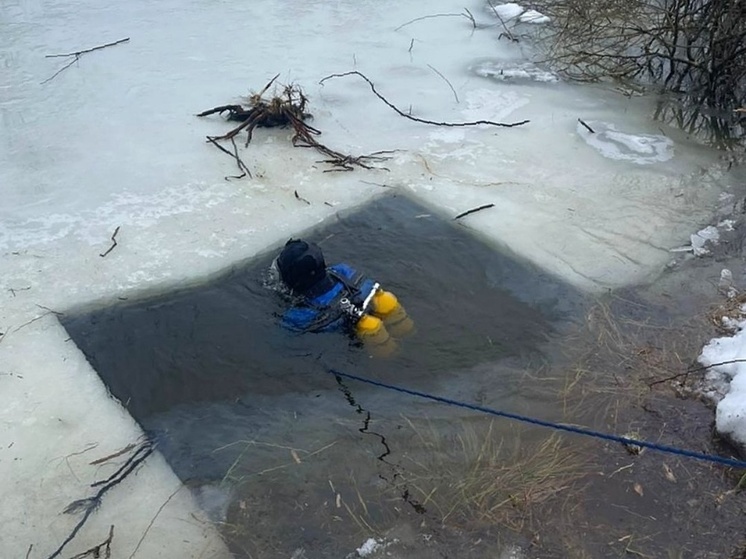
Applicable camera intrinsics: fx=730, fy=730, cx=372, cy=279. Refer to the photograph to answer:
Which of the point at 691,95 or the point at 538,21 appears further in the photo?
the point at 538,21

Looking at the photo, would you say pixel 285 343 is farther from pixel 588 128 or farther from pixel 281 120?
pixel 588 128

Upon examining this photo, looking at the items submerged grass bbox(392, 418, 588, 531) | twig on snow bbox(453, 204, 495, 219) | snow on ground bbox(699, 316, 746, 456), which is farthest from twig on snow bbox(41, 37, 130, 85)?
snow on ground bbox(699, 316, 746, 456)

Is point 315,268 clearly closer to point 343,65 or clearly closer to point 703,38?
point 343,65

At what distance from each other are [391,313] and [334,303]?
12.6 inches

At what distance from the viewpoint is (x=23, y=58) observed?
21.9ft

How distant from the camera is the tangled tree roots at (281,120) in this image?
538cm

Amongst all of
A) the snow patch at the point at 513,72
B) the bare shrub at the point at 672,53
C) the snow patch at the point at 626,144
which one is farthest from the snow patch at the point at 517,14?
the snow patch at the point at 626,144

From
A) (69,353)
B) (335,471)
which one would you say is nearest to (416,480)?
(335,471)

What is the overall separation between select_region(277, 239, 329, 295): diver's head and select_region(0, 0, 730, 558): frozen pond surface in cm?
63

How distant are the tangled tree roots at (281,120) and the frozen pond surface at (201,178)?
0.10 metres

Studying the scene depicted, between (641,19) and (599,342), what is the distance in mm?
4046

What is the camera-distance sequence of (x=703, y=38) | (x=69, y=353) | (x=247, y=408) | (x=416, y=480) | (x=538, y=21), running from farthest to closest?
(x=538, y=21) → (x=703, y=38) → (x=69, y=353) → (x=247, y=408) → (x=416, y=480)

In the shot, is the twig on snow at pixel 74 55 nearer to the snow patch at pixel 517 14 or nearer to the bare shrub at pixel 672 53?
the snow patch at pixel 517 14

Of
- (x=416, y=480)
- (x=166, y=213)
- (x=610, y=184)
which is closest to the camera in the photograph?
(x=416, y=480)
